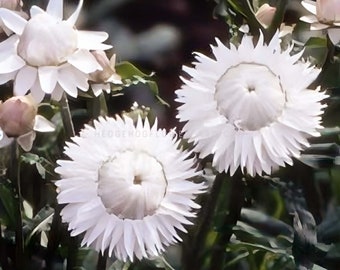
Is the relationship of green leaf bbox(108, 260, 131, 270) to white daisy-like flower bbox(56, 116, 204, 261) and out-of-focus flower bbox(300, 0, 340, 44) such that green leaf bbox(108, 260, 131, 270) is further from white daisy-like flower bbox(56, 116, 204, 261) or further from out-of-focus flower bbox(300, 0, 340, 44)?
out-of-focus flower bbox(300, 0, 340, 44)

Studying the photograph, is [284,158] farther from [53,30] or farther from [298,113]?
[53,30]

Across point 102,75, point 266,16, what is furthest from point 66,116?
point 266,16

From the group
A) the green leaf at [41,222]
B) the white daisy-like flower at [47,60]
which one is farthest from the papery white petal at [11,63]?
the green leaf at [41,222]

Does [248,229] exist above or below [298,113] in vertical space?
below

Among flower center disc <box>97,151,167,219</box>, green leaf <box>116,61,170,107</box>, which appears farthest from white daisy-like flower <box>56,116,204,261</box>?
green leaf <box>116,61,170,107</box>

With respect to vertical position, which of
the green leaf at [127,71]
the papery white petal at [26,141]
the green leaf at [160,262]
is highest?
the green leaf at [127,71]

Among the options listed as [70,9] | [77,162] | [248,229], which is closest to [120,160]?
[77,162]

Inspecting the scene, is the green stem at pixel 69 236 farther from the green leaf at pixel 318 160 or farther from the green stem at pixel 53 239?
the green leaf at pixel 318 160
